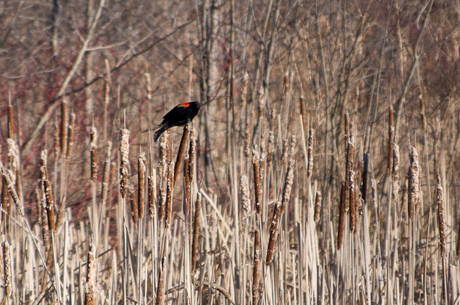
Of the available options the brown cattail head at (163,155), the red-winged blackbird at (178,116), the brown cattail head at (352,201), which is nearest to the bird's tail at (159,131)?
the red-winged blackbird at (178,116)

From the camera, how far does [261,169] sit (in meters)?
1.73

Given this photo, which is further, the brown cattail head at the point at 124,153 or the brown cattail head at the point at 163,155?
Result: the brown cattail head at the point at 163,155

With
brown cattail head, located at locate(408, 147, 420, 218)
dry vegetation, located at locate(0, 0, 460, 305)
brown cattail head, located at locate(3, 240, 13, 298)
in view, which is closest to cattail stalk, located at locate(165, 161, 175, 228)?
dry vegetation, located at locate(0, 0, 460, 305)

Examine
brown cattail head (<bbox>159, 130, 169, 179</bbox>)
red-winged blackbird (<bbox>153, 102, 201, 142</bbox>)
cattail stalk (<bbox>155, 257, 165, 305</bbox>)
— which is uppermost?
red-winged blackbird (<bbox>153, 102, 201, 142</bbox>)

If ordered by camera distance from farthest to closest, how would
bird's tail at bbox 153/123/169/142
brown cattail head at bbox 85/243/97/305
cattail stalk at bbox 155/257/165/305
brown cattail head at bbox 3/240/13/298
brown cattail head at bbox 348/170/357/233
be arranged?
bird's tail at bbox 153/123/169/142 < brown cattail head at bbox 348/170/357/233 < brown cattail head at bbox 3/240/13/298 < cattail stalk at bbox 155/257/165/305 < brown cattail head at bbox 85/243/97/305

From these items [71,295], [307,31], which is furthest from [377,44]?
[71,295]

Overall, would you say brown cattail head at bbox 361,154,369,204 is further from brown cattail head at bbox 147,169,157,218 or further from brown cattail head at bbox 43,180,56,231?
brown cattail head at bbox 43,180,56,231

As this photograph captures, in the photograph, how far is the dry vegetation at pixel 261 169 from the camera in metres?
1.57

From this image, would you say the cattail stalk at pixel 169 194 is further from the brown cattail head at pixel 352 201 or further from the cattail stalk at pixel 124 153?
the brown cattail head at pixel 352 201

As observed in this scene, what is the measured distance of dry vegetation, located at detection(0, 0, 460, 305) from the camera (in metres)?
1.57

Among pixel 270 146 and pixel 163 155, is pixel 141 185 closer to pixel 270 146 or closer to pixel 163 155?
pixel 163 155

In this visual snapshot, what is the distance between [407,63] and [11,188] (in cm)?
334

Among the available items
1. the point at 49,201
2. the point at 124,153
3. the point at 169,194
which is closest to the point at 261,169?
the point at 169,194

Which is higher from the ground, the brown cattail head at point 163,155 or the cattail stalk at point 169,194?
the brown cattail head at point 163,155
